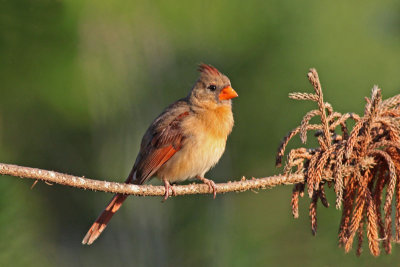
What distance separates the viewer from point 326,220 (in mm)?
3551

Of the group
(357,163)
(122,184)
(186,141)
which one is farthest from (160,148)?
(357,163)

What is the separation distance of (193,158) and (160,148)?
0.77ft

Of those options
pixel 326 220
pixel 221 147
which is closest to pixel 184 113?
pixel 221 147

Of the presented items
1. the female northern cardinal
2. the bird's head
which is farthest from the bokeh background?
the bird's head

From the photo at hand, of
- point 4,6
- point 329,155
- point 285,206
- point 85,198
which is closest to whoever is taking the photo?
point 329,155

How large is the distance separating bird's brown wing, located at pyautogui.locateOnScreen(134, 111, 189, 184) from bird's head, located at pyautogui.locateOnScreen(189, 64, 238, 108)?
0.19 m

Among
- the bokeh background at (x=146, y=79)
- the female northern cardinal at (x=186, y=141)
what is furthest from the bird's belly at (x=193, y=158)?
the bokeh background at (x=146, y=79)

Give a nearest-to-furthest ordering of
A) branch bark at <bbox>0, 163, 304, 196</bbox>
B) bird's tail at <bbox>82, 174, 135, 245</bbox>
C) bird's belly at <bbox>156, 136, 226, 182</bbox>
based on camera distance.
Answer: branch bark at <bbox>0, 163, 304, 196</bbox> < bird's tail at <bbox>82, 174, 135, 245</bbox> < bird's belly at <bbox>156, 136, 226, 182</bbox>

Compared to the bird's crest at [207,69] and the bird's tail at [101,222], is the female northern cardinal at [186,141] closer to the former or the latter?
the bird's crest at [207,69]

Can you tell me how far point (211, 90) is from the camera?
165 inches

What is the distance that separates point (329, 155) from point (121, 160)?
11.2ft

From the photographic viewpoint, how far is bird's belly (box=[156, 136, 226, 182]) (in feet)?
12.7

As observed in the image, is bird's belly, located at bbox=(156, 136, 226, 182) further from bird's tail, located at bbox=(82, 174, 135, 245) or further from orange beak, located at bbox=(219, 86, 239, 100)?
bird's tail, located at bbox=(82, 174, 135, 245)

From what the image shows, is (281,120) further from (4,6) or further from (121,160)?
(4,6)
